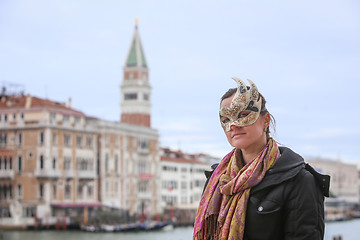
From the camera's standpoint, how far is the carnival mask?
2.72 meters

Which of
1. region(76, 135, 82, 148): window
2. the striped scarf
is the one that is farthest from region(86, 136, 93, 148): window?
the striped scarf

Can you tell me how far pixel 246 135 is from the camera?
2.75 metres

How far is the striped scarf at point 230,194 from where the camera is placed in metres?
2.60

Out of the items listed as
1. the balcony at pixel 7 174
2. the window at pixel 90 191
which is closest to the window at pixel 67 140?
the window at pixel 90 191

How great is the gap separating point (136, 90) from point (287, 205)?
69213mm

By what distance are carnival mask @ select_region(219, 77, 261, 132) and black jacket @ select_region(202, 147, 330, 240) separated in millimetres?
203

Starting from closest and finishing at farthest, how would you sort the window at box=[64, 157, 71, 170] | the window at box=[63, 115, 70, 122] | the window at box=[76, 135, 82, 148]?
the window at box=[64, 157, 71, 170]
the window at box=[63, 115, 70, 122]
the window at box=[76, 135, 82, 148]

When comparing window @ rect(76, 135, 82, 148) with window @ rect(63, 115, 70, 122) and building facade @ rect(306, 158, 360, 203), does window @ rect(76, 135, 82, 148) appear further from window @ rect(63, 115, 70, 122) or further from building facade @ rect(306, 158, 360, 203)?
building facade @ rect(306, 158, 360, 203)

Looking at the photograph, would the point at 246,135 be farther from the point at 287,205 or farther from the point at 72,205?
the point at 72,205

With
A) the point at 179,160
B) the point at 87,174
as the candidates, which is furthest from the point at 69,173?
the point at 179,160

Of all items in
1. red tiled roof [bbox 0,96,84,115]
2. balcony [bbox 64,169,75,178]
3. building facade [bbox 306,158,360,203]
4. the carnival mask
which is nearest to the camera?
the carnival mask

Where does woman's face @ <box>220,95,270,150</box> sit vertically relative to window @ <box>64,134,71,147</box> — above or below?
below

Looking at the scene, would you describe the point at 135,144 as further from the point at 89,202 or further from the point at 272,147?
the point at 272,147

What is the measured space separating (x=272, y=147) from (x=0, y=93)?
53770mm
